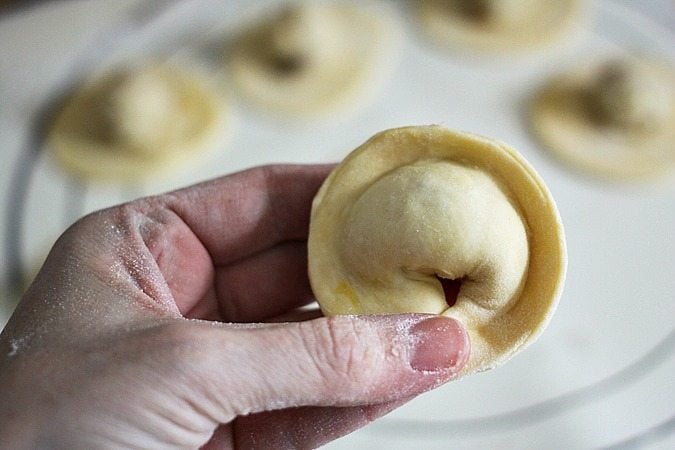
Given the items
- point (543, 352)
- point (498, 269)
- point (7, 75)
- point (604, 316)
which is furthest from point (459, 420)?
point (7, 75)

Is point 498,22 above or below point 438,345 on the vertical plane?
above

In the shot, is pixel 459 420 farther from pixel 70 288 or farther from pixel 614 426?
pixel 70 288

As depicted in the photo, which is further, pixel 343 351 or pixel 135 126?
pixel 135 126

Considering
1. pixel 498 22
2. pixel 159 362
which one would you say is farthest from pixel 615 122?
pixel 159 362

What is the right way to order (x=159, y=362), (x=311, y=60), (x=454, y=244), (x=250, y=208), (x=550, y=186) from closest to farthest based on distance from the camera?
(x=159, y=362), (x=454, y=244), (x=250, y=208), (x=550, y=186), (x=311, y=60)

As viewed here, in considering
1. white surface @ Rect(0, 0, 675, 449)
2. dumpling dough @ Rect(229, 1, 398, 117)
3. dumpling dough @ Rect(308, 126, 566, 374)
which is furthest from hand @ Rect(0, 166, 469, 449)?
dumpling dough @ Rect(229, 1, 398, 117)

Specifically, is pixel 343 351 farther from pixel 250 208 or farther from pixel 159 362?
pixel 250 208
